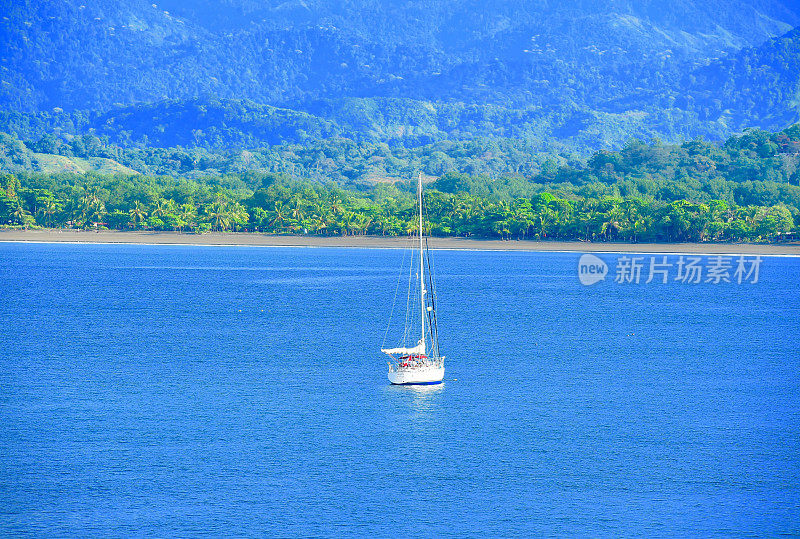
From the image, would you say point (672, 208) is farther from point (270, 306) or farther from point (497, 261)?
point (270, 306)

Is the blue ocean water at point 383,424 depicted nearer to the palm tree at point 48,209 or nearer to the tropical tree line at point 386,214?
the tropical tree line at point 386,214

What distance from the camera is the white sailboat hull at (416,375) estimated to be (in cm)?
4622

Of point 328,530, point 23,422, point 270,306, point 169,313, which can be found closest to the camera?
point 328,530

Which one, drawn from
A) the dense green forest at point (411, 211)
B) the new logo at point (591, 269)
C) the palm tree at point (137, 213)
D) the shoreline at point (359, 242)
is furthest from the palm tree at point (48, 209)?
the new logo at point (591, 269)

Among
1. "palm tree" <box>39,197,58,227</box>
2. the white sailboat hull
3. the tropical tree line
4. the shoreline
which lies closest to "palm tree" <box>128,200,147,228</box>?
the tropical tree line

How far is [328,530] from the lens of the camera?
2889 cm

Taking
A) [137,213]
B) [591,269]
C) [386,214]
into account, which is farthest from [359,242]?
[591,269]

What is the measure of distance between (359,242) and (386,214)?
1069 cm

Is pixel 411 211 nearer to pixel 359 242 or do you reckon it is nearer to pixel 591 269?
pixel 359 242

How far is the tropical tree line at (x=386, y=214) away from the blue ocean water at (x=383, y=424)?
2967 inches

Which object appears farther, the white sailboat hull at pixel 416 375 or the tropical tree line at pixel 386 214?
the tropical tree line at pixel 386 214

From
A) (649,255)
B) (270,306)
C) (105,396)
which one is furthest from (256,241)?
(105,396)

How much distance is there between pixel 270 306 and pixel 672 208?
298 ft

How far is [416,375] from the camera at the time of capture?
1823 inches
